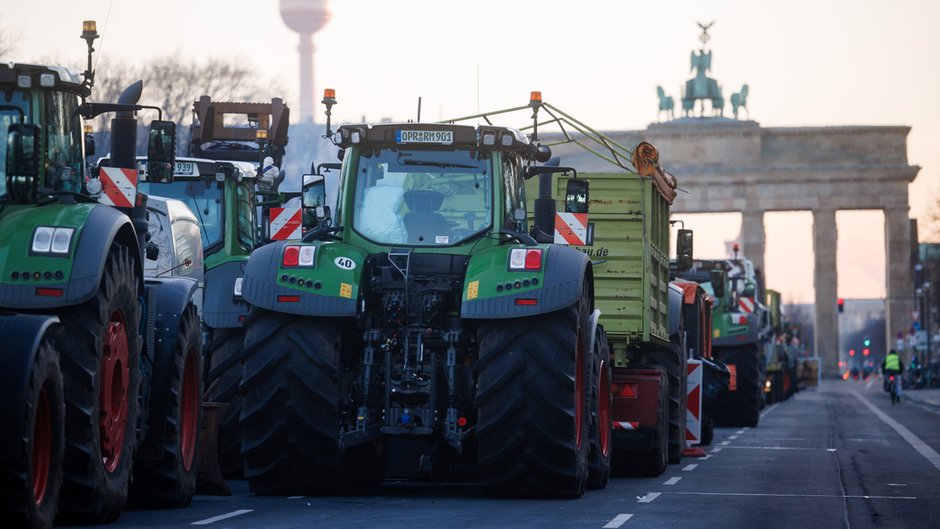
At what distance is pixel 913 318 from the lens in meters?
109

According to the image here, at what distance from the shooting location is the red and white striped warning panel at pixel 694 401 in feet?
80.7

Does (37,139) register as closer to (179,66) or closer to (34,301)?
(34,301)

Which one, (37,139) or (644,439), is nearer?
(37,139)

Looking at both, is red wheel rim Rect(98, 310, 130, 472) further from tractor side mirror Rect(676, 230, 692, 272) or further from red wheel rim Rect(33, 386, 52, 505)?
tractor side mirror Rect(676, 230, 692, 272)

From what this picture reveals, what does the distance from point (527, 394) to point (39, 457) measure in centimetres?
478

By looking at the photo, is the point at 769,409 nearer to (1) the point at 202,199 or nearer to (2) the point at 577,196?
(1) the point at 202,199

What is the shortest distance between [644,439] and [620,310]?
1.32 metres

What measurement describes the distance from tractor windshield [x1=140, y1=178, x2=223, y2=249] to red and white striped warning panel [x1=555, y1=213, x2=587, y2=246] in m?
3.36

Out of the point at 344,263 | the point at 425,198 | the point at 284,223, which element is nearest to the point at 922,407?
the point at 284,223

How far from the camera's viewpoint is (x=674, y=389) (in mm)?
22344

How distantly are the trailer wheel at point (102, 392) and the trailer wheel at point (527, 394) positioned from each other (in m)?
2.98

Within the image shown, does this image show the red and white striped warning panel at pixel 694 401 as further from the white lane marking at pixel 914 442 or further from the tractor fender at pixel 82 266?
the tractor fender at pixel 82 266

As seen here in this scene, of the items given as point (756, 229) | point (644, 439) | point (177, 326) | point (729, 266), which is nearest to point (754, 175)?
point (756, 229)

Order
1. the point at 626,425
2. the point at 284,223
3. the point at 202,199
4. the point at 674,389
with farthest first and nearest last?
1. the point at 674,389
2. the point at 626,425
3. the point at 284,223
4. the point at 202,199
